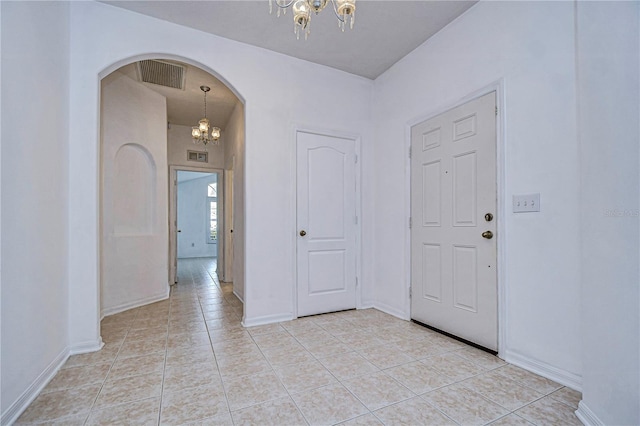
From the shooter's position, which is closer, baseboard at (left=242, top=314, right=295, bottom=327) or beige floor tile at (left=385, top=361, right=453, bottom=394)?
beige floor tile at (left=385, top=361, right=453, bottom=394)

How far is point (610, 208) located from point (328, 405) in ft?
5.80

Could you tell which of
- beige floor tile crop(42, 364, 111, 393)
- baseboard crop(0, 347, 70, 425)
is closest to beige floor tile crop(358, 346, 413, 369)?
beige floor tile crop(42, 364, 111, 393)

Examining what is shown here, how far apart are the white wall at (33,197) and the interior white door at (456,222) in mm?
3125

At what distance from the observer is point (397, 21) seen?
2.85 m

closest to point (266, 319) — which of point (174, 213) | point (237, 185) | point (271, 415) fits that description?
point (271, 415)

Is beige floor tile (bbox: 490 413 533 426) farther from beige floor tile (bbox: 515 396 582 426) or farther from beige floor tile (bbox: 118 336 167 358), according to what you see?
beige floor tile (bbox: 118 336 167 358)

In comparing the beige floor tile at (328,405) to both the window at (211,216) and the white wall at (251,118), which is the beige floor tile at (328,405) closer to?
the white wall at (251,118)

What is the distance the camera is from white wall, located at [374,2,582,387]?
1.96 m

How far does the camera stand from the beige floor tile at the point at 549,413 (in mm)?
1589

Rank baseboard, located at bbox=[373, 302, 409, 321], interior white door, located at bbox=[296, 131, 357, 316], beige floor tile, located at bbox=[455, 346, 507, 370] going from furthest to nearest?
interior white door, located at bbox=[296, 131, 357, 316] < baseboard, located at bbox=[373, 302, 409, 321] < beige floor tile, located at bbox=[455, 346, 507, 370]

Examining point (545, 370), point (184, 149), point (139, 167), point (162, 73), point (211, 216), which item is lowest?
point (545, 370)

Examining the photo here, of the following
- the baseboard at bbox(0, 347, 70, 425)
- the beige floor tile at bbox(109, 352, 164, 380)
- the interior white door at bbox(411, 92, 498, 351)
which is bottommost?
the beige floor tile at bbox(109, 352, 164, 380)

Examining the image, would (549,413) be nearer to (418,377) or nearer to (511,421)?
(511,421)

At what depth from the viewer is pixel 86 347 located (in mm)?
2533
